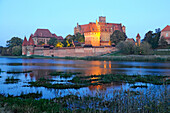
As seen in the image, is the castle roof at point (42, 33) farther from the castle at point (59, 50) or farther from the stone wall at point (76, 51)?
the stone wall at point (76, 51)

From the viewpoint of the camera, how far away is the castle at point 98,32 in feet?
229

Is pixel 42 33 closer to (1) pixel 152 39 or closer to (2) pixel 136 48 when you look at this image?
(1) pixel 152 39

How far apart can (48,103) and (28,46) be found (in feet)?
201

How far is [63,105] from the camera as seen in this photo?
896 cm

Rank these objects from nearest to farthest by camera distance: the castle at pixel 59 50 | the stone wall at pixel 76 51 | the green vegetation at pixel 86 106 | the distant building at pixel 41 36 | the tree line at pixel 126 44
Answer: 1. the green vegetation at pixel 86 106
2. the tree line at pixel 126 44
3. the stone wall at pixel 76 51
4. the castle at pixel 59 50
5. the distant building at pixel 41 36

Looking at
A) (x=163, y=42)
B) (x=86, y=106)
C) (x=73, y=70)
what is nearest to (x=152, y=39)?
(x=163, y=42)

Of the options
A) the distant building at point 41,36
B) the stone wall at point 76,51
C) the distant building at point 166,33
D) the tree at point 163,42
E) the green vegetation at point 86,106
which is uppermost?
the distant building at point 41,36

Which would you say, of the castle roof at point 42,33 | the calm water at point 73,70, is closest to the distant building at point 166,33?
the calm water at point 73,70

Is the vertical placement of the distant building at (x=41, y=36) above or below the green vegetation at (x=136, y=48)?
above

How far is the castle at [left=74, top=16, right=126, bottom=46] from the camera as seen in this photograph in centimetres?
6987

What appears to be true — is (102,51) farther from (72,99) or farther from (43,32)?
(72,99)

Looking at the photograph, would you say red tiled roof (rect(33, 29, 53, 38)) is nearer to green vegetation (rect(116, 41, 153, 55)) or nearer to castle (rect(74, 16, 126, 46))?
castle (rect(74, 16, 126, 46))

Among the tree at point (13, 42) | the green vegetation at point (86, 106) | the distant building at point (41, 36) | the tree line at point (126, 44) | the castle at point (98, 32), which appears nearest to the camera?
the green vegetation at point (86, 106)

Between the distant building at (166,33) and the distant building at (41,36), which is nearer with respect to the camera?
the distant building at (166,33)
